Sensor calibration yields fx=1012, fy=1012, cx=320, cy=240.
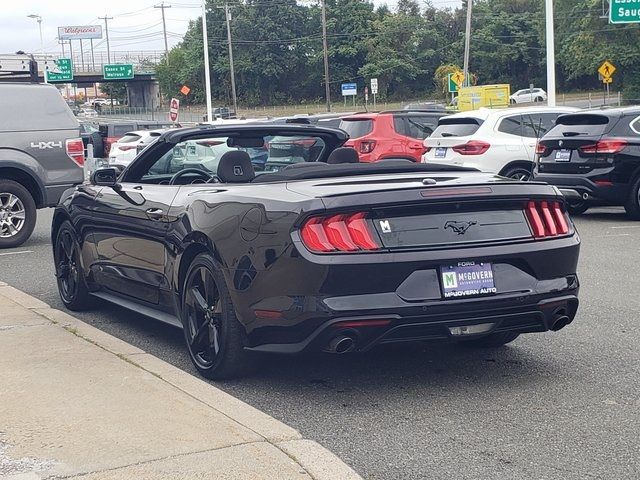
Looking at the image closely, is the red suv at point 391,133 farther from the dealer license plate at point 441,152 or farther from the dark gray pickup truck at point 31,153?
the dark gray pickup truck at point 31,153

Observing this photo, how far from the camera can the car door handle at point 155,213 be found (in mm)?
6457

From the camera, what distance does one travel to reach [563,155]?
14195mm

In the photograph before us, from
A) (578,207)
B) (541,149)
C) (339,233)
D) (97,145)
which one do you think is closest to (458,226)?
(339,233)

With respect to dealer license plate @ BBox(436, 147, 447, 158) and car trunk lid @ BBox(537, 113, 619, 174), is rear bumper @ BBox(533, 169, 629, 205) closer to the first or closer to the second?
car trunk lid @ BBox(537, 113, 619, 174)

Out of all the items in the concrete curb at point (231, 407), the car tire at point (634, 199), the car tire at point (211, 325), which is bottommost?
the car tire at point (634, 199)

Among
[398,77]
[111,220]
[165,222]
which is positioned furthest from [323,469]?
[398,77]

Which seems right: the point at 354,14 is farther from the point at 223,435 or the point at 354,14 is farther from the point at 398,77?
the point at 223,435

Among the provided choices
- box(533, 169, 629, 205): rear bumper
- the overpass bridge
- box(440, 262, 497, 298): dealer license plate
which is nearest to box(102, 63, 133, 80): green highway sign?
the overpass bridge

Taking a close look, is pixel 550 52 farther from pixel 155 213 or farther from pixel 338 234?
pixel 338 234

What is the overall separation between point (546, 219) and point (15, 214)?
8899 mm

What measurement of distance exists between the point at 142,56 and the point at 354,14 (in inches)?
883

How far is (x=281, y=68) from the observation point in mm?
105375

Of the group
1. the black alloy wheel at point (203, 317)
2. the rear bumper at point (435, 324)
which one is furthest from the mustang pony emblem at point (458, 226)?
the black alloy wheel at point (203, 317)

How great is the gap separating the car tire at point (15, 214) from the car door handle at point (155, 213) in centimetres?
679
